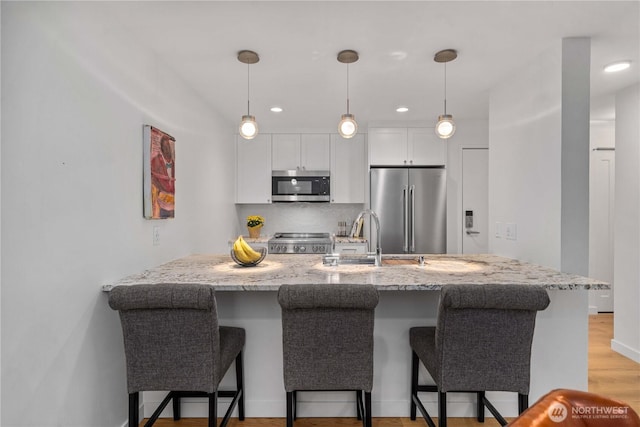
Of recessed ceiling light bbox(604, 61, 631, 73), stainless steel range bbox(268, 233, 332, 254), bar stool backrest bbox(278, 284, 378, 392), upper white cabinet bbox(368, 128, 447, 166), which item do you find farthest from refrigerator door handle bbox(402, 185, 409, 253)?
bar stool backrest bbox(278, 284, 378, 392)

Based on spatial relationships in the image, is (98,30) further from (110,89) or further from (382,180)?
(382,180)

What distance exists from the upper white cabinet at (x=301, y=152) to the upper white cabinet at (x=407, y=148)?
64 centimetres

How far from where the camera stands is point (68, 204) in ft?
4.71

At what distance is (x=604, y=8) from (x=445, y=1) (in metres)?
0.85

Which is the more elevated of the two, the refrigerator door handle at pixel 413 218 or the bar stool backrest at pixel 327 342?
the refrigerator door handle at pixel 413 218

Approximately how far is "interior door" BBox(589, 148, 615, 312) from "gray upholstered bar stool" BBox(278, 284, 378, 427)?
402 cm

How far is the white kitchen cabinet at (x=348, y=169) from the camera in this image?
14.3 feet

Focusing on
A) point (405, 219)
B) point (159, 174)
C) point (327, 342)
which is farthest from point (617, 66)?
point (159, 174)

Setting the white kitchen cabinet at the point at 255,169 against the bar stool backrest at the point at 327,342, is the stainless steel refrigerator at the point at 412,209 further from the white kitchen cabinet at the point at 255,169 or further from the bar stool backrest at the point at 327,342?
the bar stool backrest at the point at 327,342

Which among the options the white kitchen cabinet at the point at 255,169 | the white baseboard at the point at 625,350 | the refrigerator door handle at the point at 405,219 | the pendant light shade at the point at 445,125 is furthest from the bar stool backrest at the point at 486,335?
the white kitchen cabinet at the point at 255,169

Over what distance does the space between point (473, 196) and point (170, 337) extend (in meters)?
3.72

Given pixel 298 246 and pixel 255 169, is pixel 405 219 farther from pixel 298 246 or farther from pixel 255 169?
pixel 255 169

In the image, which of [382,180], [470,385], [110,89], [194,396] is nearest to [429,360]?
[470,385]

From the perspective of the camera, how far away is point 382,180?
3.97 meters
